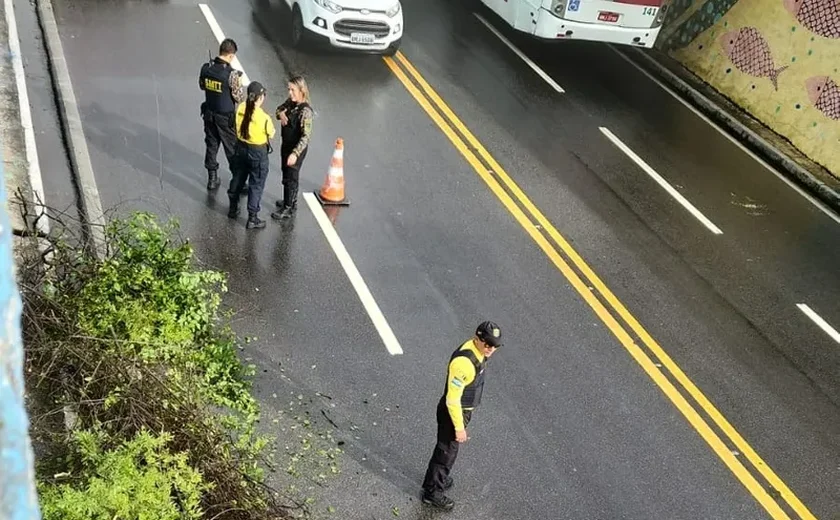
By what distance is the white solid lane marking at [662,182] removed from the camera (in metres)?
11.0

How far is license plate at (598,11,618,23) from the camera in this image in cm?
1375

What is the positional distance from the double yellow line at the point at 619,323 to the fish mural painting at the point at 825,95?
5.94 metres

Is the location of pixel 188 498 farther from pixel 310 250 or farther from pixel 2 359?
pixel 310 250

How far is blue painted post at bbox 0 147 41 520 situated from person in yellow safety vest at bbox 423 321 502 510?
4582 mm

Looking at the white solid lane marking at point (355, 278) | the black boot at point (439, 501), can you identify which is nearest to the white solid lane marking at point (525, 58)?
the white solid lane marking at point (355, 278)

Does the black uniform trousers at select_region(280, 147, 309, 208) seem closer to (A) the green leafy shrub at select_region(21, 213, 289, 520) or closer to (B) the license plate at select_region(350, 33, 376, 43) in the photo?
(A) the green leafy shrub at select_region(21, 213, 289, 520)

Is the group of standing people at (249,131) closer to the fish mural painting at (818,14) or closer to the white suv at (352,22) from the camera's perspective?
the white suv at (352,22)

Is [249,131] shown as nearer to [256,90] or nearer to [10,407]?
[256,90]

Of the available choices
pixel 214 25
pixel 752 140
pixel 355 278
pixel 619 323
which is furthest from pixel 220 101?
pixel 752 140

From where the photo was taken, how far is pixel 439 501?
623 cm

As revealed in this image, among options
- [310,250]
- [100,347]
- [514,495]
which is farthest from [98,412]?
[310,250]

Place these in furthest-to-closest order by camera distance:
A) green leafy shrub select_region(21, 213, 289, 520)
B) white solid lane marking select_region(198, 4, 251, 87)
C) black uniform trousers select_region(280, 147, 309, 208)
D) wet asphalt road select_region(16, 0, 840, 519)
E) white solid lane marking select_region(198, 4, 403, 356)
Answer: white solid lane marking select_region(198, 4, 251, 87)
black uniform trousers select_region(280, 147, 309, 208)
white solid lane marking select_region(198, 4, 403, 356)
wet asphalt road select_region(16, 0, 840, 519)
green leafy shrub select_region(21, 213, 289, 520)

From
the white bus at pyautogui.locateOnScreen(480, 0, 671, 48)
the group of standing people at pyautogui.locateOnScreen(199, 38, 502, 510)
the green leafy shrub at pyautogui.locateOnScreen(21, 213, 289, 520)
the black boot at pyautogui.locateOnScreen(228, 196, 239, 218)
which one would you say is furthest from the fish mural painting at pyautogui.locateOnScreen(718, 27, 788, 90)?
the green leafy shrub at pyautogui.locateOnScreen(21, 213, 289, 520)

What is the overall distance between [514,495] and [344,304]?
276cm
